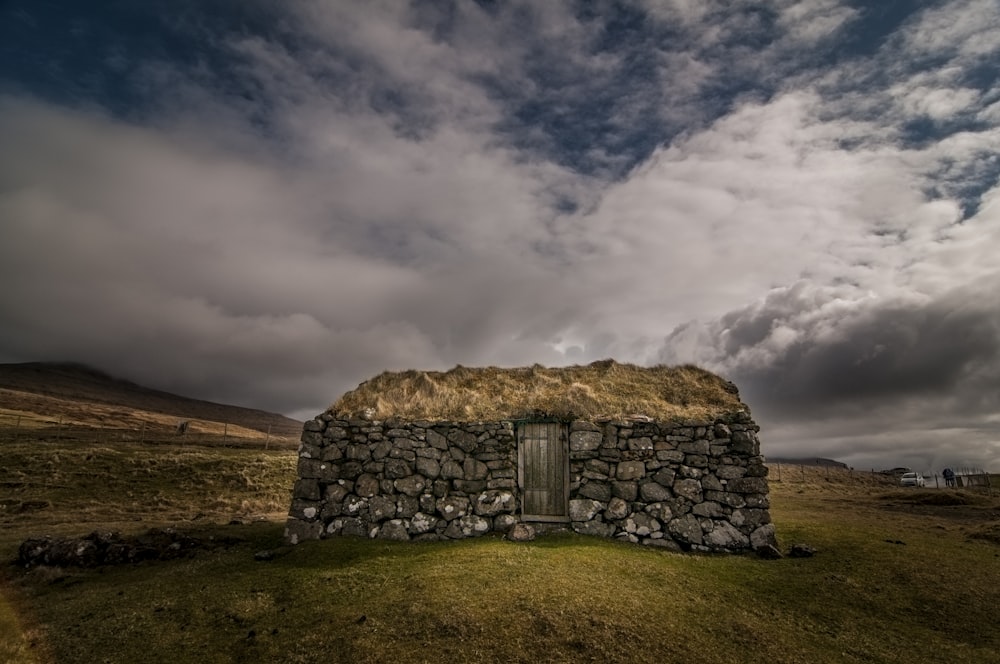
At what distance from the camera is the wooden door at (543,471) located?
16125mm

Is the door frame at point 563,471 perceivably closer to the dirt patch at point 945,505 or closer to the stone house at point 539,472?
the stone house at point 539,472

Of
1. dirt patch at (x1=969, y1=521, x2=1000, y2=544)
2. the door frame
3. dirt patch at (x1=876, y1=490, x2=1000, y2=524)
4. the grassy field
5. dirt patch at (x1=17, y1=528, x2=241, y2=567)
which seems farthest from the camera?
dirt patch at (x1=876, y1=490, x2=1000, y2=524)

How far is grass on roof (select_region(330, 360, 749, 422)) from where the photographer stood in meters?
17.0

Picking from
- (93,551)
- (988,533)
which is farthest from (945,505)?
(93,551)

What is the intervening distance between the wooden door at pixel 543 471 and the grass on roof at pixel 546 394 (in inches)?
22.6

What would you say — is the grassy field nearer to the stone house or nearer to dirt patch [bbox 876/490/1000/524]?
the stone house

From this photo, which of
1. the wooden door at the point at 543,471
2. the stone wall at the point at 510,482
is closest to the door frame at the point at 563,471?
the wooden door at the point at 543,471

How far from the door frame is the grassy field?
1173mm

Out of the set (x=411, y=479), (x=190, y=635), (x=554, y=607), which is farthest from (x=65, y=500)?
(x=554, y=607)

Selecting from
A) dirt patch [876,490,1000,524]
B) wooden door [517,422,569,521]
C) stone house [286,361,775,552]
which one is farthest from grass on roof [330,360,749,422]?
dirt patch [876,490,1000,524]

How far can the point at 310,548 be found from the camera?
1463 centimetres

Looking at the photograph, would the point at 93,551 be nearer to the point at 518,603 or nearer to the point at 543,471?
the point at 518,603

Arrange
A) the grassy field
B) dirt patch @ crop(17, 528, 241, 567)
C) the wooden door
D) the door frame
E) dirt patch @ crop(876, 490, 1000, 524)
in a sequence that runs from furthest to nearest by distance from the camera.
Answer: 1. dirt patch @ crop(876, 490, 1000, 524)
2. the wooden door
3. the door frame
4. dirt patch @ crop(17, 528, 241, 567)
5. the grassy field

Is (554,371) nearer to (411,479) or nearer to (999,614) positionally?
(411,479)
